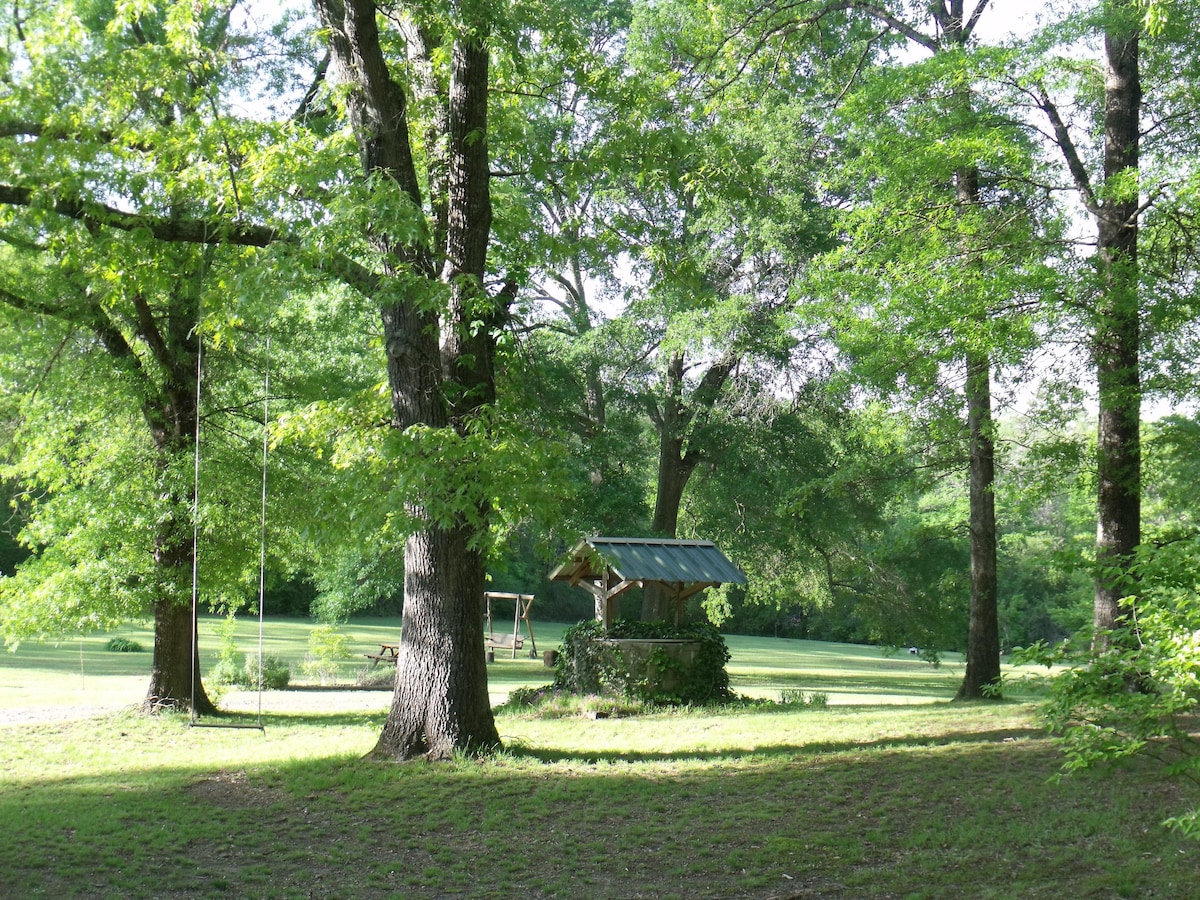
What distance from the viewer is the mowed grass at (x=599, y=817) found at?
5.66m

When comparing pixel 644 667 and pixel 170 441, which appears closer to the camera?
pixel 170 441

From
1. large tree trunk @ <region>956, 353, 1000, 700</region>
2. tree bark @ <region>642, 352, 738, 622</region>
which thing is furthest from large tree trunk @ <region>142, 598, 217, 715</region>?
large tree trunk @ <region>956, 353, 1000, 700</region>

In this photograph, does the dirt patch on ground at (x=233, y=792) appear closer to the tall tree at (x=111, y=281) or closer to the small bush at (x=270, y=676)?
the tall tree at (x=111, y=281)

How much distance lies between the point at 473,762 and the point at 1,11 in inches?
325

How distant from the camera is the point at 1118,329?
10172 millimetres

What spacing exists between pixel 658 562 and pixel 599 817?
28.3 ft

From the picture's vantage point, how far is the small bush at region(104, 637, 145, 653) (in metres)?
26.5

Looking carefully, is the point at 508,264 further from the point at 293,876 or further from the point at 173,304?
the point at 293,876

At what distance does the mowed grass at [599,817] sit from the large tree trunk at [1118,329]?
7.71ft

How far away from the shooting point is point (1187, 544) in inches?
193

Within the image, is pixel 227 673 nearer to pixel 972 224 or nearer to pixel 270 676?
pixel 270 676

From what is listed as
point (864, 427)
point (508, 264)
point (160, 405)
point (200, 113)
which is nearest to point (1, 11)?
point (200, 113)

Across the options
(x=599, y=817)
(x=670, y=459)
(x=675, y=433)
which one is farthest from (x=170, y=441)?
(x=670, y=459)

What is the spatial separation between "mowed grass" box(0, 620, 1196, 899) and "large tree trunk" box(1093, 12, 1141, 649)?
7.71ft
